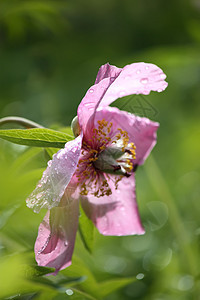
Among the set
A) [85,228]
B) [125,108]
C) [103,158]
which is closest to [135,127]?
[103,158]

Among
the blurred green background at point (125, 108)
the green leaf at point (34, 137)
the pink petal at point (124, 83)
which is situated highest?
the pink petal at point (124, 83)

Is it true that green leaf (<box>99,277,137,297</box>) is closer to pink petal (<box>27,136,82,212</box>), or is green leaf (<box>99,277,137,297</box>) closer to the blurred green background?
the blurred green background

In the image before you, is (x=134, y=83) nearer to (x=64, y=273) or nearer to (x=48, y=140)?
(x=48, y=140)

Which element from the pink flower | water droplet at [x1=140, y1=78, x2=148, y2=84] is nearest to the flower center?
the pink flower

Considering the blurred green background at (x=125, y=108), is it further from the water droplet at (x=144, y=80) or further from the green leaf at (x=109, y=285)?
the water droplet at (x=144, y=80)

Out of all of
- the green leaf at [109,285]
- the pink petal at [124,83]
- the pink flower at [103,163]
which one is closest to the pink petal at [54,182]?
the pink flower at [103,163]
